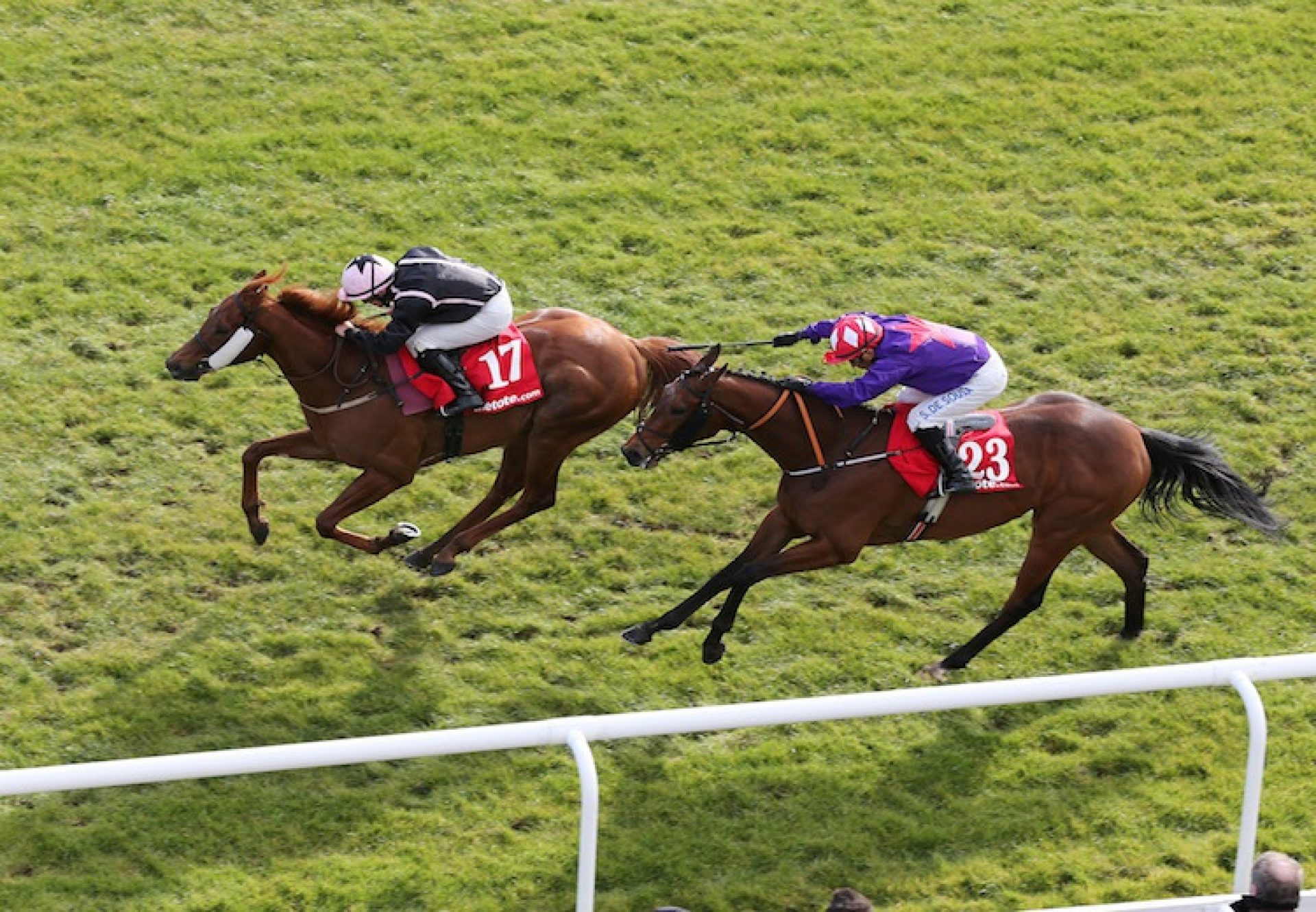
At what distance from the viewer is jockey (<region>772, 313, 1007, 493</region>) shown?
7.98 m

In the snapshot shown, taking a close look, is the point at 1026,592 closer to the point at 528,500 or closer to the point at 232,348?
the point at 528,500

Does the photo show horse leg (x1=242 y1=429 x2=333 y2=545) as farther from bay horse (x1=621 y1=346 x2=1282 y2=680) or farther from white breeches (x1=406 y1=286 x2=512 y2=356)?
bay horse (x1=621 y1=346 x2=1282 y2=680)

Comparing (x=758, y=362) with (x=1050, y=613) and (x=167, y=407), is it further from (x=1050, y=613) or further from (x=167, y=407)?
(x=167, y=407)

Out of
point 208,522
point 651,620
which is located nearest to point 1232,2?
point 651,620

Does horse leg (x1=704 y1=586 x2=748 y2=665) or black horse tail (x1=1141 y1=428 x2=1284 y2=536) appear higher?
black horse tail (x1=1141 y1=428 x2=1284 y2=536)

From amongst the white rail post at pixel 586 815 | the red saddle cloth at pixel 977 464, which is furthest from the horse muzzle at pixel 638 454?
the white rail post at pixel 586 815

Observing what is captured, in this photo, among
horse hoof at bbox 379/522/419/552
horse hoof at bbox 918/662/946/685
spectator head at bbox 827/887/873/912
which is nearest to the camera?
spectator head at bbox 827/887/873/912

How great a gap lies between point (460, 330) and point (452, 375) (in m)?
0.21

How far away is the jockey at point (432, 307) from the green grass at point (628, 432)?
45.0 inches

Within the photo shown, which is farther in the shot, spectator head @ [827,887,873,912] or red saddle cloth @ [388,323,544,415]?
red saddle cloth @ [388,323,544,415]

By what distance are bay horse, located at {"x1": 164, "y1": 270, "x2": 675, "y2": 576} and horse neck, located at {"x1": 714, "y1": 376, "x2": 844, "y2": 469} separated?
0.81m

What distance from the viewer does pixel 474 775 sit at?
302 inches

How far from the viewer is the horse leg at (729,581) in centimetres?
830

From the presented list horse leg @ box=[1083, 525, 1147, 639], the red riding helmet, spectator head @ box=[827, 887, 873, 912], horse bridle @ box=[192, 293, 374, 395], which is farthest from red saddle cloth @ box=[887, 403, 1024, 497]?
spectator head @ box=[827, 887, 873, 912]
